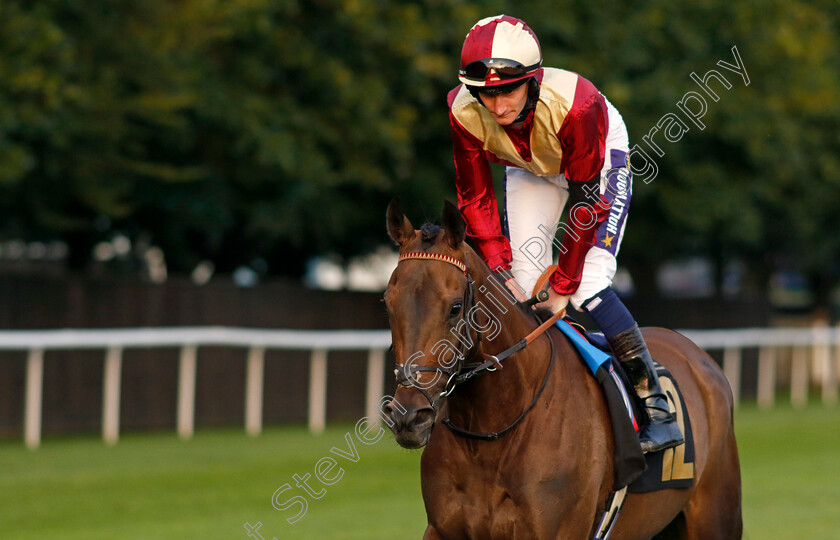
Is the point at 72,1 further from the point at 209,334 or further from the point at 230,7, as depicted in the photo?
the point at 209,334

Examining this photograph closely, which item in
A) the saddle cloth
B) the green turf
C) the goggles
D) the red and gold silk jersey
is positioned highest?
the goggles

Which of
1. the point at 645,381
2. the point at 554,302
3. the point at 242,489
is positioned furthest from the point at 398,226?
the point at 242,489

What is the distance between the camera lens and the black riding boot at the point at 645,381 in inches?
171

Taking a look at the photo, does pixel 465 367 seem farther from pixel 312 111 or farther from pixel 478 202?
pixel 312 111

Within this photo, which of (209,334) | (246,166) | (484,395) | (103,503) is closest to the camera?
(484,395)

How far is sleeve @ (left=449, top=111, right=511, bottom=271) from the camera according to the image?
13.7 feet

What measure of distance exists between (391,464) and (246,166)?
3.31 meters

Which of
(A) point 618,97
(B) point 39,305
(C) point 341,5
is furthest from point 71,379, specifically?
(A) point 618,97

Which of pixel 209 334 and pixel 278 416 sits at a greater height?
pixel 209 334

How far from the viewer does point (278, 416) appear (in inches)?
476

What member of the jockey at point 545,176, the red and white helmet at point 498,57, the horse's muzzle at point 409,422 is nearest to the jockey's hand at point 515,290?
the jockey at point 545,176

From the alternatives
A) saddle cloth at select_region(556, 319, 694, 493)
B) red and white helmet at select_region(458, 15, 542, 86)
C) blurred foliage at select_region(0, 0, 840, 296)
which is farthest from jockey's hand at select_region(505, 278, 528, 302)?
blurred foliage at select_region(0, 0, 840, 296)

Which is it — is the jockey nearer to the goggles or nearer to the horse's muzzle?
the goggles

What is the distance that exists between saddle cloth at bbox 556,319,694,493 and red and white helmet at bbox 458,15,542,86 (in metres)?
0.98
